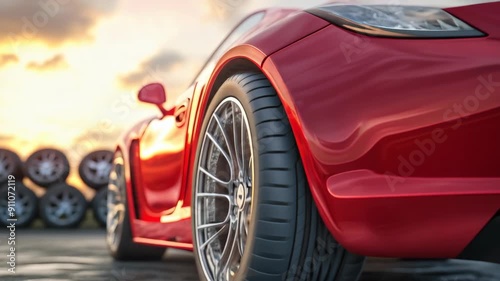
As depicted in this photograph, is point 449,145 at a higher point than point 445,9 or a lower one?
lower

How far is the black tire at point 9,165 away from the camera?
424 inches

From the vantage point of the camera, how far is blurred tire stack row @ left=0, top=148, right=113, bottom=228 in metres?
10.1

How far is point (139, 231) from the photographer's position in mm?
3984

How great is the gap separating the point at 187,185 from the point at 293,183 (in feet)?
3.38

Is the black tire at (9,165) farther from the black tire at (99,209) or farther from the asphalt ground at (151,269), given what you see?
the asphalt ground at (151,269)

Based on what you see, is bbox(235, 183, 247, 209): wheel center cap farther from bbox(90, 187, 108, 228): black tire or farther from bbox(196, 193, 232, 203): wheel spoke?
bbox(90, 187, 108, 228): black tire

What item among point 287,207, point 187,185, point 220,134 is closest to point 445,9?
point 287,207

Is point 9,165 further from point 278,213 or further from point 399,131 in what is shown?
point 399,131

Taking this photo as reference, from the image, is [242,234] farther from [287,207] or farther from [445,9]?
[445,9]

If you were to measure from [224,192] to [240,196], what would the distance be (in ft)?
0.77

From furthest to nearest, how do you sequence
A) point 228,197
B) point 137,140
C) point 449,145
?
point 137,140 → point 228,197 → point 449,145

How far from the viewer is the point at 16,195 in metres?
10.1

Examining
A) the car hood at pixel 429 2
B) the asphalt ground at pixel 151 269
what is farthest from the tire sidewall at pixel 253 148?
the asphalt ground at pixel 151 269

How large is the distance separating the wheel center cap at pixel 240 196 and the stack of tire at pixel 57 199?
26.3 feet
